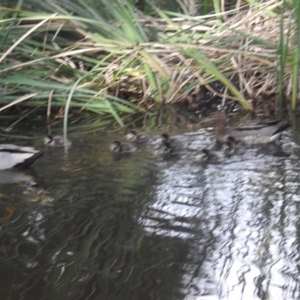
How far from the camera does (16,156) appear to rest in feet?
20.2

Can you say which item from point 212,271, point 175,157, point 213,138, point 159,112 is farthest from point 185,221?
point 159,112

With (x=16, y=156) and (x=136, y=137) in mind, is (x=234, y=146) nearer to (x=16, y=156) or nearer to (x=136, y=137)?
(x=136, y=137)

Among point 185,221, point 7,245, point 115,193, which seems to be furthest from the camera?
point 115,193

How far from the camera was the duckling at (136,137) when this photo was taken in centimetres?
672

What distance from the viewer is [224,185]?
215 inches

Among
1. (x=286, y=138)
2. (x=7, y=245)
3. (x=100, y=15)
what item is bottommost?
(x=286, y=138)

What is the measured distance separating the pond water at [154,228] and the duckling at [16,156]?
0.10 meters

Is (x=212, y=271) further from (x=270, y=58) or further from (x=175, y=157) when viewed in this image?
(x=270, y=58)

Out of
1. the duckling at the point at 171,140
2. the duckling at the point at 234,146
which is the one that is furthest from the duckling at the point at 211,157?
the duckling at the point at 171,140

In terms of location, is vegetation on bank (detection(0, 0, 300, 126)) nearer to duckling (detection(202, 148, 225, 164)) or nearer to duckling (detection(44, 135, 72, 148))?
duckling (detection(44, 135, 72, 148))

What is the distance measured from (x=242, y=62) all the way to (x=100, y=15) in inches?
61.0

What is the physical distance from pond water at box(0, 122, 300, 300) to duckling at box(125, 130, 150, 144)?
11.4 inches

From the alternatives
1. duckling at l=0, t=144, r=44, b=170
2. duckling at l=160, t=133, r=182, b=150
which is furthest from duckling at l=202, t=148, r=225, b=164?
duckling at l=0, t=144, r=44, b=170

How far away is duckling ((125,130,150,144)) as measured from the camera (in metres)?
6.72
